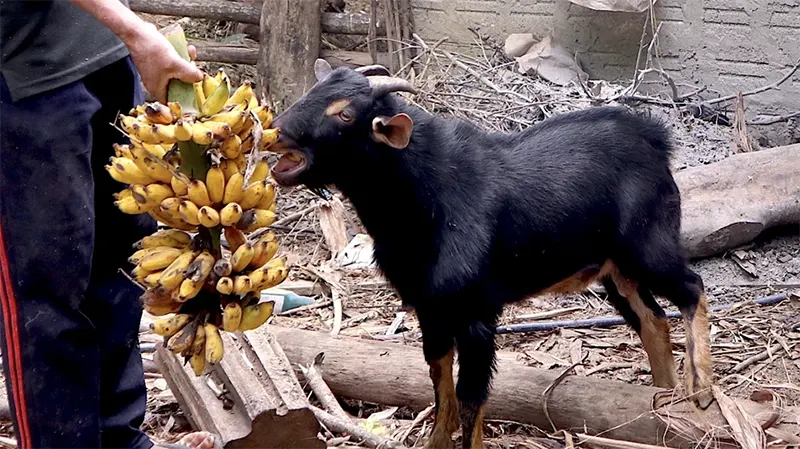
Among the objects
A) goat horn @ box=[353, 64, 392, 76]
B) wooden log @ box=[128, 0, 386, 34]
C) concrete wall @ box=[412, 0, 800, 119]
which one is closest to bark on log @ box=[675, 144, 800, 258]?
concrete wall @ box=[412, 0, 800, 119]

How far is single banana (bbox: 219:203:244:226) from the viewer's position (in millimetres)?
2975

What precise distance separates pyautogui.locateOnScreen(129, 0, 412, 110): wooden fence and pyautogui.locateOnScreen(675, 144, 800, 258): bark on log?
10.5 feet

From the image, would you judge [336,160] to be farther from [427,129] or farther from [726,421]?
[726,421]

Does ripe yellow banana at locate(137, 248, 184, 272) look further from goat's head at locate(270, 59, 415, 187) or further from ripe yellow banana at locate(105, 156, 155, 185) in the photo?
goat's head at locate(270, 59, 415, 187)

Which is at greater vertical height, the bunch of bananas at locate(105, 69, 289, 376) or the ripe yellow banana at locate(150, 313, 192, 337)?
the bunch of bananas at locate(105, 69, 289, 376)

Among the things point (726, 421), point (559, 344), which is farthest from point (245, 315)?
point (559, 344)

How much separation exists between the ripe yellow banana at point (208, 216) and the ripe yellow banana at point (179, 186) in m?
0.09

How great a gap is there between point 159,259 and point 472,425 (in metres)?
1.87

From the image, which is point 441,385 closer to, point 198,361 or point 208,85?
point 198,361

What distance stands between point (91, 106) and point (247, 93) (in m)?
0.52

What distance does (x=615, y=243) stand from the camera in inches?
180

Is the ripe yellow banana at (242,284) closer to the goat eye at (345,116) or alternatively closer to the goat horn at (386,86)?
the goat eye at (345,116)

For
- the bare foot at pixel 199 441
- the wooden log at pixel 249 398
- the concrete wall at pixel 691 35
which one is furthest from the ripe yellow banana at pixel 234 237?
the concrete wall at pixel 691 35

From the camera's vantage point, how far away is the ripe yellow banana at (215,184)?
9.78 ft
